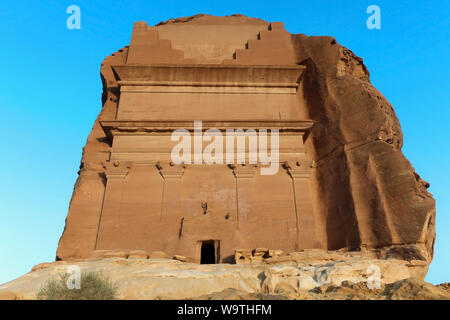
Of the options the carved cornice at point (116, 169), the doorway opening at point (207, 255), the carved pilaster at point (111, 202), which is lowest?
the doorway opening at point (207, 255)

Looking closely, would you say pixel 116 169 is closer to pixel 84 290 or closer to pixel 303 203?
pixel 303 203

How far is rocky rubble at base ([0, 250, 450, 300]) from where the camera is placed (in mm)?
7031

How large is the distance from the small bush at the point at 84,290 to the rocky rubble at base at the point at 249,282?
264 mm

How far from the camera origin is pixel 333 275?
8.09 m

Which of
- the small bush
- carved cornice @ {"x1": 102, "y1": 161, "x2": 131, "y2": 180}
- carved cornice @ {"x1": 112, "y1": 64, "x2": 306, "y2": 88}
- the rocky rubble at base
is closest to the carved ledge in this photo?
carved cornice @ {"x1": 102, "y1": 161, "x2": 131, "y2": 180}

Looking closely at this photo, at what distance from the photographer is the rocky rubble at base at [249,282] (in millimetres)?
7031

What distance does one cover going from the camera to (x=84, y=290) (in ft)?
24.3

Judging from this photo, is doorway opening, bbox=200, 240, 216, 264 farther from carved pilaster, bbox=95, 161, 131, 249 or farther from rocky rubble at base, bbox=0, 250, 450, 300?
rocky rubble at base, bbox=0, 250, 450, 300

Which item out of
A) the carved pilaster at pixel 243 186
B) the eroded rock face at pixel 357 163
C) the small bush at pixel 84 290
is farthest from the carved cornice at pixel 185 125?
the small bush at pixel 84 290

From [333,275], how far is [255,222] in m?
6.95

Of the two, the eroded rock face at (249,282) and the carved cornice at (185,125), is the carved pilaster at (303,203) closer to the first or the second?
the carved cornice at (185,125)

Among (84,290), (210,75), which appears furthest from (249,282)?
(210,75)

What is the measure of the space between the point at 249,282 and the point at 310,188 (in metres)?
8.38
